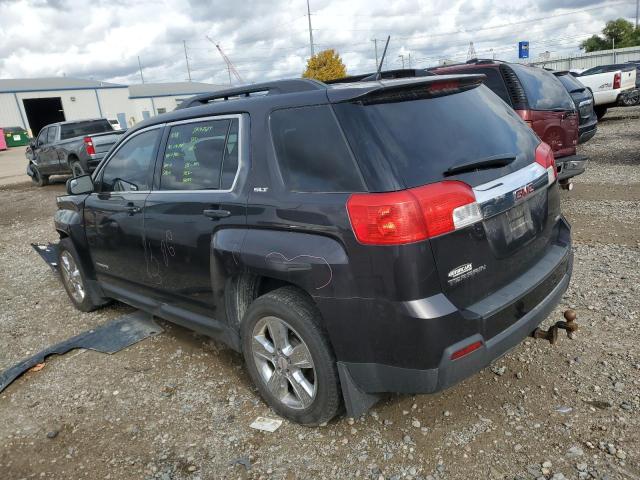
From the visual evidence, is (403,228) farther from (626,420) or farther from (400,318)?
(626,420)

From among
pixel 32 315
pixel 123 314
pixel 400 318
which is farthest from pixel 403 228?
pixel 32 315

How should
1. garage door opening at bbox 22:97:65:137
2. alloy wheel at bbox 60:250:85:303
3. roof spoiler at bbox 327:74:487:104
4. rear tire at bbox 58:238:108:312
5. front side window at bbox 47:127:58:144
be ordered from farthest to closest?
garage door opening at bbox 22:97:65:137 → front side window at bbox 47:127:58:144 → alloy wheel at bbox 60:250:85:303 → rear tire at bbox 58:238:108:312 → roof spoiler at bbox 327:74:487:104

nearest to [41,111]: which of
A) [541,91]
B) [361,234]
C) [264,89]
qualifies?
[541,91]

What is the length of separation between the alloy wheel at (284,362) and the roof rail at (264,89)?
1.28 m

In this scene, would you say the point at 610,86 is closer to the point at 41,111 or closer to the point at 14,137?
the point at 14,137

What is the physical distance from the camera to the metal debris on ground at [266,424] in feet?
9.84

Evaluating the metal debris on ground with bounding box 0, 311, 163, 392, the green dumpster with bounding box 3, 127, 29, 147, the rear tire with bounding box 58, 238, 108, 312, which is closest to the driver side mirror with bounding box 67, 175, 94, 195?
the rear tire with bounding box 58, 238, 108, 312

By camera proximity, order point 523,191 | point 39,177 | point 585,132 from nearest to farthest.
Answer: point 523,191, point 585,132, point 39,177

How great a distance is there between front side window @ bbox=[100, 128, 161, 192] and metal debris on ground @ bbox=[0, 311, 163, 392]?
1224 millimetres

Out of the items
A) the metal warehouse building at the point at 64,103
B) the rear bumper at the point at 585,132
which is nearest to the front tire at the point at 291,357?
the rear bumper at the point at 585,132

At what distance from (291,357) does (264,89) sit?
1.61 meters

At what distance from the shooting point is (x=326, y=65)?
131 ft

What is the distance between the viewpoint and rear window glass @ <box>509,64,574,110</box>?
6785mm

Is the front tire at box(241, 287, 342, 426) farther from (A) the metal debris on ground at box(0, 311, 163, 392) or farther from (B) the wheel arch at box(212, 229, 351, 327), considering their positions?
(A) the metal debris on ground at box(0, 311, 163, 392)
